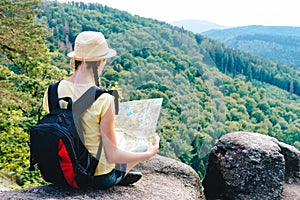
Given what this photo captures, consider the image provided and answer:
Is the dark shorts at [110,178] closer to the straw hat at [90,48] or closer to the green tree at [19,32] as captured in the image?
the straw hat at [90,48]

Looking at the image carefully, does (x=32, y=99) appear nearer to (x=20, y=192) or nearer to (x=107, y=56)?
(x=20, y=192)

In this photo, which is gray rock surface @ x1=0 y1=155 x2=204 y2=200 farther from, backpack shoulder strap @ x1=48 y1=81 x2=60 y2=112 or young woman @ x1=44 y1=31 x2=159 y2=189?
backpack shoulder strap @ x1=48 y1=81 x2=60 y2=112

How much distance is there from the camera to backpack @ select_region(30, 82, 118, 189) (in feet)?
10.00

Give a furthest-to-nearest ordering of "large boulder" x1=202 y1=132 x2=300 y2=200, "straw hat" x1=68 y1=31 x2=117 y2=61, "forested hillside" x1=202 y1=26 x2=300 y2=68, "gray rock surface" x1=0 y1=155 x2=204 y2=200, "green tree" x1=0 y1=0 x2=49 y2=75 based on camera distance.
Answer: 1. "forested hillside" x1=202 y1=26 x2=300 y2=68
2. "green tree" x1=0 y1=0 x2=49 y2=75
3. "large boulder" x1=202 y1=132 x2=300 y2=200
4. "gray rock surface" x1=0 y1=155 x2=204 y2=200
5. "straw hat" x1=68 y1=31 x2=117 y2=61

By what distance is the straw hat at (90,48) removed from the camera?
318 centimetres

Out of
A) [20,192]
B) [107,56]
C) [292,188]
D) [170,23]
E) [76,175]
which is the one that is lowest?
[292,188]

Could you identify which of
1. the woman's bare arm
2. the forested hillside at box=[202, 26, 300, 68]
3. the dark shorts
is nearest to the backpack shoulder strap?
the woman's bare arm

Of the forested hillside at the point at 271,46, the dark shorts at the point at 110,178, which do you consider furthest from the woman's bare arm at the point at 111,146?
the forested hillside at the point at 271,46

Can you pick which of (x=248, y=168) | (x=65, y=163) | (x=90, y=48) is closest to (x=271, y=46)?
(x=248, y=168)

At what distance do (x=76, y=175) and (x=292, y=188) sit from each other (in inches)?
174

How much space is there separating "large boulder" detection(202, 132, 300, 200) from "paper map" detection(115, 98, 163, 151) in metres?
2.56

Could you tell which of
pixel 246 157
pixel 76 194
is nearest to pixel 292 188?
pixel 246 157

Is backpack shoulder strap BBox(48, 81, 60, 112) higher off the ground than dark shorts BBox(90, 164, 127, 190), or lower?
higher

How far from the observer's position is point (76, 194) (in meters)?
3.52
